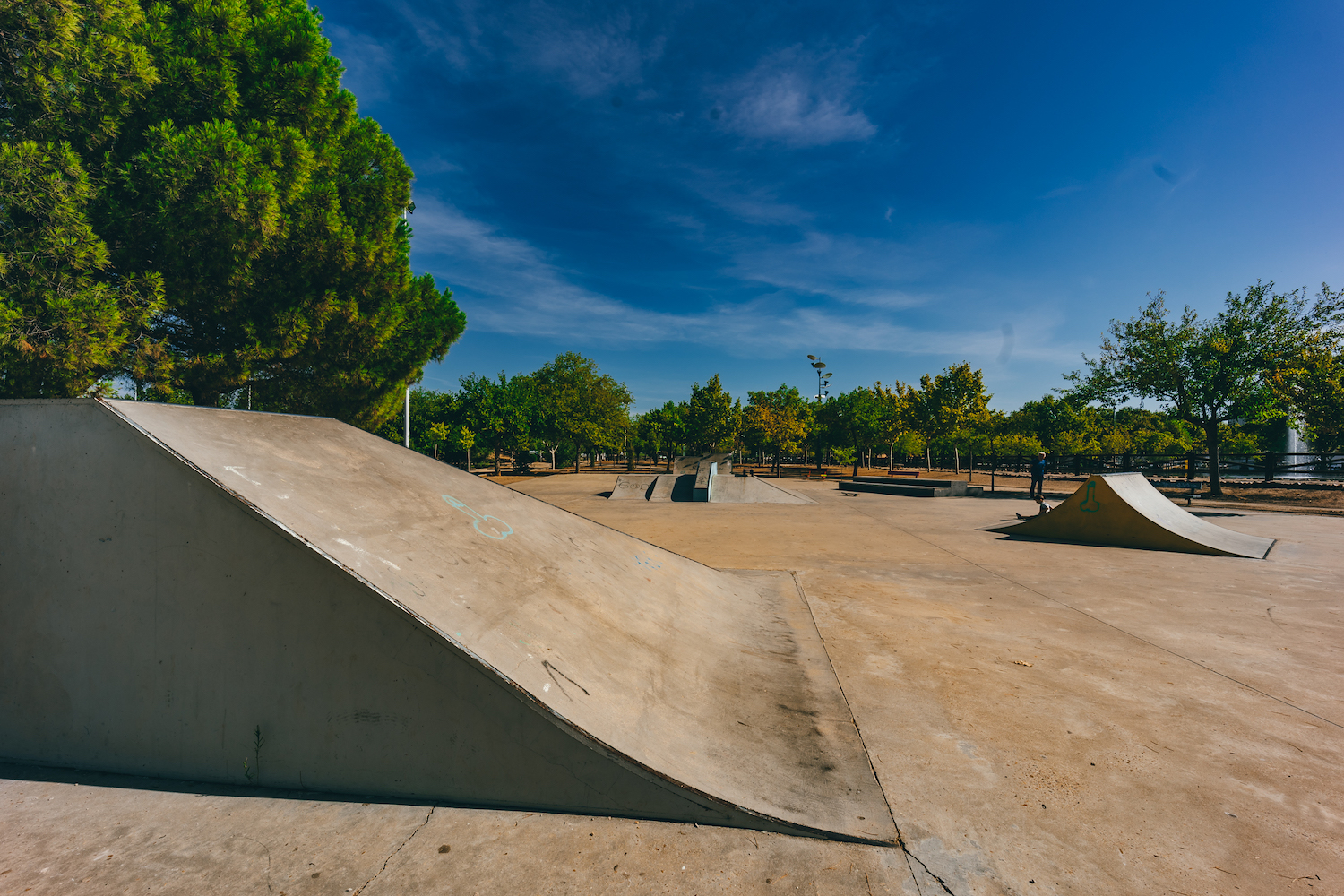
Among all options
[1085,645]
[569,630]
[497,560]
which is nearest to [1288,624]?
[1085,645]

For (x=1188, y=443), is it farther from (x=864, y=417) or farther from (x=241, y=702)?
(x=241, y=702)

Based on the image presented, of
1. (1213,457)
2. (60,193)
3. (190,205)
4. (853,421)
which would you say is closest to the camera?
(60,193)

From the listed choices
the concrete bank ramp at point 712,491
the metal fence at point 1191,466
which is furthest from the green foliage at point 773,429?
the concrete bank ramp at point 712,491

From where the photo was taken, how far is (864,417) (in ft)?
139

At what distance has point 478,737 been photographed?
226 centimetres

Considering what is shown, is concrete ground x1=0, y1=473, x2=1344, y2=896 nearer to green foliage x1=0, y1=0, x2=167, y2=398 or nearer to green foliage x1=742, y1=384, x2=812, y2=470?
green foliage x1=0, y1=0, x2=167, y2=398

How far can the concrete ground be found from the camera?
187 cm

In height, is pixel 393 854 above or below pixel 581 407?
below

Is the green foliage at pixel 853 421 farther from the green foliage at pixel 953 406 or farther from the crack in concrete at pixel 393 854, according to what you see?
the crack in concrete at pixel 393 854

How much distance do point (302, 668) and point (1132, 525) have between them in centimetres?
1190

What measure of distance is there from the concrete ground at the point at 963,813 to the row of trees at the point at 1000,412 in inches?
745

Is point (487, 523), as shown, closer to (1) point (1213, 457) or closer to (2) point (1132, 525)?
(2) point (1132, 525)

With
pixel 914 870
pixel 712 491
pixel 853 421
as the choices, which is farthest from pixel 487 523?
pixel 853 421

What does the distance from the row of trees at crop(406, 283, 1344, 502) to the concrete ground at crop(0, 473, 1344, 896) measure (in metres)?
18.9
